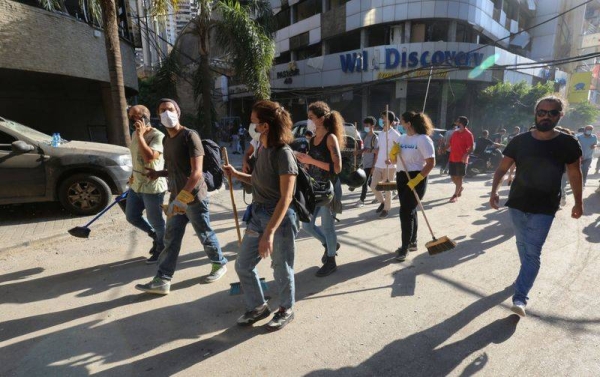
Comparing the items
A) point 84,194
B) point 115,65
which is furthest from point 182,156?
point 115,65

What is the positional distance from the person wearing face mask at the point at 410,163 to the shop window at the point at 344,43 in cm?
2029

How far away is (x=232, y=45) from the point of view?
39.4 feet

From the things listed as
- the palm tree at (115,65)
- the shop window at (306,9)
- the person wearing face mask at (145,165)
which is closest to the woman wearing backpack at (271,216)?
the person wearing face mask at (145,165)

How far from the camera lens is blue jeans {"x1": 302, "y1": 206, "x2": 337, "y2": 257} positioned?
3.64m

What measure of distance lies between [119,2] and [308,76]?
13619mm

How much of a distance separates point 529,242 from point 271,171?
2187 mm

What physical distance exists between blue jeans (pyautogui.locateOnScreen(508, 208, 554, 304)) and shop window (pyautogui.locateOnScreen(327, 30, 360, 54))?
2179 centimetres

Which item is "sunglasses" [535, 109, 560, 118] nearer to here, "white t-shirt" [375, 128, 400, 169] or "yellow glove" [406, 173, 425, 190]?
"yellow glove" [406, 173, 425, 190]

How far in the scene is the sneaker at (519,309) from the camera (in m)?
2.85

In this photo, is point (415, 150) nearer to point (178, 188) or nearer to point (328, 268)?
point (328, 268)

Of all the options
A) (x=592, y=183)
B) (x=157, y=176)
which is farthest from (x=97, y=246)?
(x=592, y=183)

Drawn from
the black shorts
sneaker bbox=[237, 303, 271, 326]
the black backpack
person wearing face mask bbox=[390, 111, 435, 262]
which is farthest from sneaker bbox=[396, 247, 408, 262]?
the black shorts

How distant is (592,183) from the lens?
984cm

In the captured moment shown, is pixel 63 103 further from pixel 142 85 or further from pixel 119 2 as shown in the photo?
pixel 142 85
